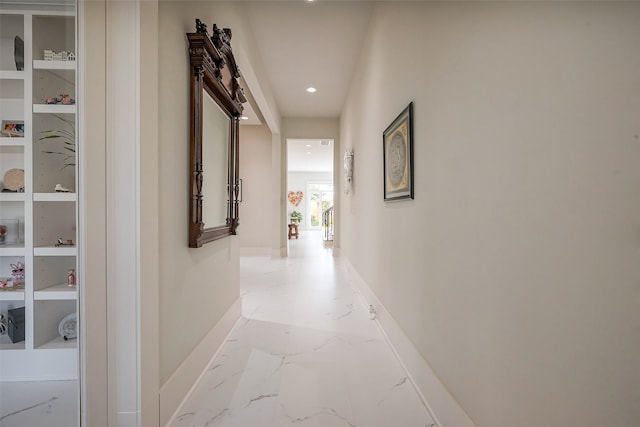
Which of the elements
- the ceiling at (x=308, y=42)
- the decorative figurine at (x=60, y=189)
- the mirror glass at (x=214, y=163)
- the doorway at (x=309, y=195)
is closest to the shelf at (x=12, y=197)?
the decorative figurine at (x=60, y=189)

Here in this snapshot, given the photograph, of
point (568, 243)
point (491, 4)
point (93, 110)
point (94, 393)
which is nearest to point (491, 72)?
point (491, 4)

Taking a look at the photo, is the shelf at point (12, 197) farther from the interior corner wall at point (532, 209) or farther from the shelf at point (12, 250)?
the interior corner wall at point (532, 209)

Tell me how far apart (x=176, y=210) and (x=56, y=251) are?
0.50 metres

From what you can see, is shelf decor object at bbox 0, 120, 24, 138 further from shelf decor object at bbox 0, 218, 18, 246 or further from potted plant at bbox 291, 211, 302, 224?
potted plant at bbox 291, 211, 302, 224

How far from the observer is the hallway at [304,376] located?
153 centimetres

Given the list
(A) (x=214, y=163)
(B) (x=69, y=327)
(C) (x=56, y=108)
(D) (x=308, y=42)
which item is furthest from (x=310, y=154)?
(B) (x=69, y=327)

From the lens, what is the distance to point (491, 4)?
42.1 inches

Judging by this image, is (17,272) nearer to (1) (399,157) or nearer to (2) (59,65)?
(2) (59,65)

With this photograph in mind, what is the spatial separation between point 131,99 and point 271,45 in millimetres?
3027

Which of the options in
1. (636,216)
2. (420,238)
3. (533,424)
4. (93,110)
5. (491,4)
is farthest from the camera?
(420,238)

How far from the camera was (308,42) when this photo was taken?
12.3 ft

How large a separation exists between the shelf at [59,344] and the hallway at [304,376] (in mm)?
585

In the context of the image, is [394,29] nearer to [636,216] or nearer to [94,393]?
[636,216]

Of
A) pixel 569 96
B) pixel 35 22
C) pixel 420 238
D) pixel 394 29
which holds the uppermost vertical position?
pixel 394 29
